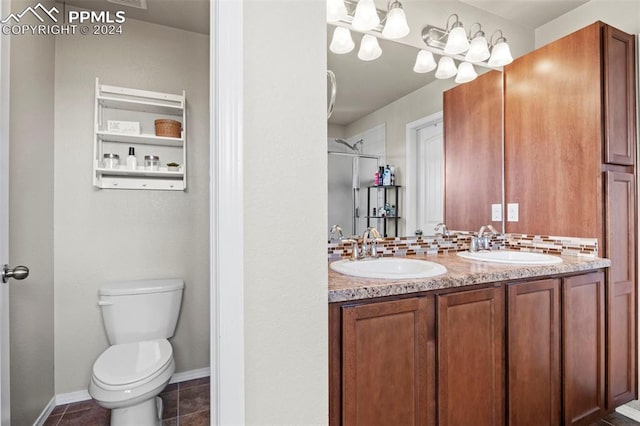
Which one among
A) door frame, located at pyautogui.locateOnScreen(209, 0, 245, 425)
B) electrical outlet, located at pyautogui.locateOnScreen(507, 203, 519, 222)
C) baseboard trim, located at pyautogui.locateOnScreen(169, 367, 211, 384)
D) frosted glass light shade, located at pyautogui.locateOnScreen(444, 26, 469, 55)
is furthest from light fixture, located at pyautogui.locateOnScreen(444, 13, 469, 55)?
baseboard trim, located at pyautogui.locateOnScreen(169, 367, 211, 384)

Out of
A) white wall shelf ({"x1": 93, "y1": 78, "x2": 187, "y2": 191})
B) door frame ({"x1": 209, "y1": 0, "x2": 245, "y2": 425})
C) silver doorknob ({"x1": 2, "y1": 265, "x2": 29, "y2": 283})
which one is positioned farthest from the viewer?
white wall shelf ({"x1": 93, "y1": 78, "x2": 187, "y2": 191})

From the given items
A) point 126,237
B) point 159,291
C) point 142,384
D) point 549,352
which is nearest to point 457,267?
point 549,352

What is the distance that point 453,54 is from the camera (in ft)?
6.76

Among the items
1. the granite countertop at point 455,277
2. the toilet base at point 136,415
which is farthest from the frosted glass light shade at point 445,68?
the toilet base at point 136,415

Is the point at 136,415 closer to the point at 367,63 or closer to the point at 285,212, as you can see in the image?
the point at 285,212

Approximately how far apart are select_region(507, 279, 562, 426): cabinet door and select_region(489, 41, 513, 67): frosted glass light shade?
1.52 meters

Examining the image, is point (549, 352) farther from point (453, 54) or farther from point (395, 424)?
point (453, 54)

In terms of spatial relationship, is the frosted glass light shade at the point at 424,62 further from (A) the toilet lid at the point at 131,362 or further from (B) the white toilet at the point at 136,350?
(A) the toilet lid at the point at 131,362

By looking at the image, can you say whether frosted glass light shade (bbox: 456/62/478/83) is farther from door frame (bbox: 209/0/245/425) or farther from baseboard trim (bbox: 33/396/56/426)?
baseboard trim (bbox: 33/396/56/426)

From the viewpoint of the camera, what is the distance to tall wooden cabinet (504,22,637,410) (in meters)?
1.73

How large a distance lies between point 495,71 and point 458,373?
208 centimetres

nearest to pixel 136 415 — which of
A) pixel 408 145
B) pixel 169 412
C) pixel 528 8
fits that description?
pixel 169 412

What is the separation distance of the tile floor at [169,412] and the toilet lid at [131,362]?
43 centimetres

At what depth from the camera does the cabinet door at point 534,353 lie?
4.52ft
